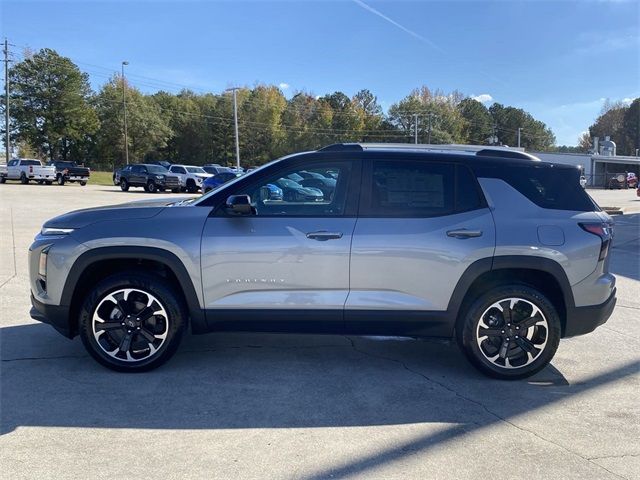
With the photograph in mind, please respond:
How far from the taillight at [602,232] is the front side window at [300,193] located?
2.00m

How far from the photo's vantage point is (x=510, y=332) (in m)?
4.40

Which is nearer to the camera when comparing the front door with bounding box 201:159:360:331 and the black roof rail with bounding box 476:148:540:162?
the front door with bounding box 201:159:360:331

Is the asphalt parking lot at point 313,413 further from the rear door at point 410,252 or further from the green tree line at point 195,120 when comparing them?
the green tree line at point 195,120

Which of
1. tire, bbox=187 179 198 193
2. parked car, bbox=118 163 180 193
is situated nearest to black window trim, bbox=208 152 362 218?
parked car, bbox=118 163 180 193

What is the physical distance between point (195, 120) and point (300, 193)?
86448 mm

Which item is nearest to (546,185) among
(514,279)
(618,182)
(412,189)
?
(514,279)

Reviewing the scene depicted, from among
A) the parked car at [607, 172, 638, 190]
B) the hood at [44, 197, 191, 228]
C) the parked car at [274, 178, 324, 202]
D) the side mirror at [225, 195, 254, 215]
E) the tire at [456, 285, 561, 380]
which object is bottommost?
the tire at [456, 285, 561, 380]

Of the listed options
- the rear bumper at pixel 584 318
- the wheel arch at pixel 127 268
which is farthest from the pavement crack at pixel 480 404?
the wheel arch at pixel 127 268

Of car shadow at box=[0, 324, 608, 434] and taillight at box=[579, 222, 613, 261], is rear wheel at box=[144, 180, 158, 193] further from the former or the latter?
Answer: taillight at box=[579, 222, 613, 261]

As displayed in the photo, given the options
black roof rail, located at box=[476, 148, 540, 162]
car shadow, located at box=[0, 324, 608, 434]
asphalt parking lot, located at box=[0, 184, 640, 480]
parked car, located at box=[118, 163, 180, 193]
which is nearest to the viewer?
asphalt parking lot, located at box=[0, 184, 640, 480]

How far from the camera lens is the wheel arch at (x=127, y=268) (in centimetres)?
427

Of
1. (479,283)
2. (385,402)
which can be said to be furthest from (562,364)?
(385,402)

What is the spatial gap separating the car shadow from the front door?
0.49 meters

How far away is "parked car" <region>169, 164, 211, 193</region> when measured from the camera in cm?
3456
